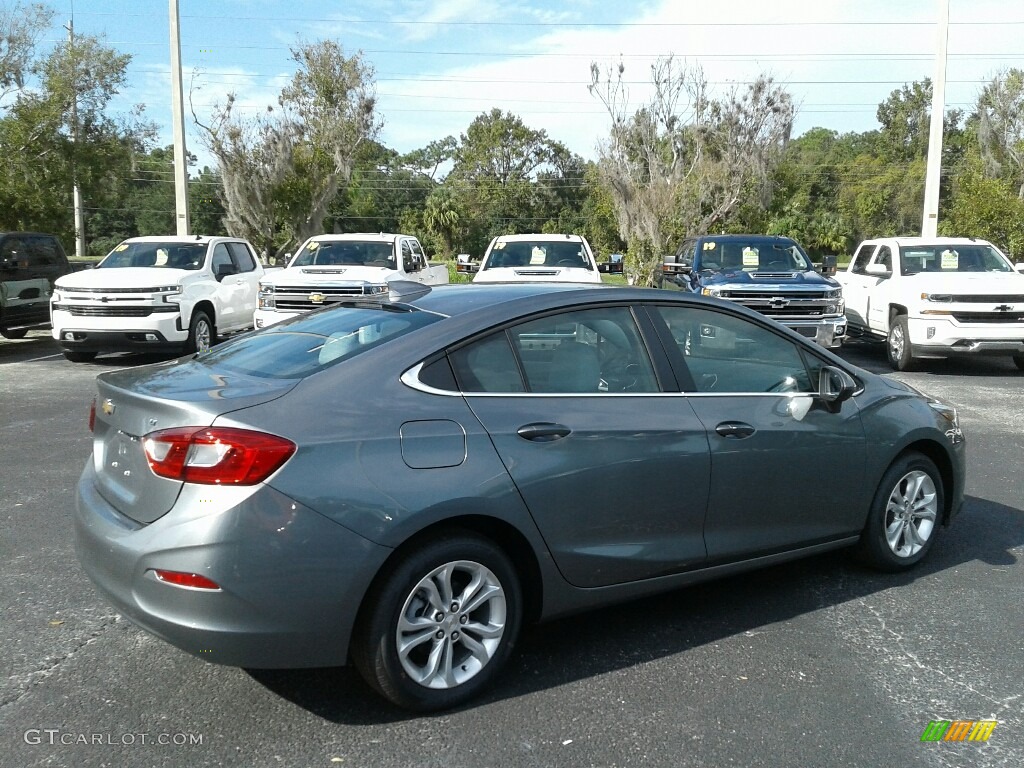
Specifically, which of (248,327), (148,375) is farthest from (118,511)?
(248,327)

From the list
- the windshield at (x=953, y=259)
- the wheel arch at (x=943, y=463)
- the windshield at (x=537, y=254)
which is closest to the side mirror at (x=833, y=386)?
the wheel arch at (x=943, y=463)

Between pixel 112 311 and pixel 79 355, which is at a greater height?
pixel 112 311

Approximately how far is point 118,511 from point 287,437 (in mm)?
804

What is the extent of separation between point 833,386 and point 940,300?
963cm

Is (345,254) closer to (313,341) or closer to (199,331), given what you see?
(199,331)

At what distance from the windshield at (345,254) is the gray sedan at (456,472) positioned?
10.2m

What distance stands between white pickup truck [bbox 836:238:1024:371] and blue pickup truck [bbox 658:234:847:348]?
1.01 meters

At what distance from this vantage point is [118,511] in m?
3.66

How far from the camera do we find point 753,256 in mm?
14680

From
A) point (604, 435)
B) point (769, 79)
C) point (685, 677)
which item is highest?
point (769, 79)

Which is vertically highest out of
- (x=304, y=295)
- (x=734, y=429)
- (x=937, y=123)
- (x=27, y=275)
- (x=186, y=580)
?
(x=937, y=123)

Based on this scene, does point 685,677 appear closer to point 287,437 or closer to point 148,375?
point 287,437

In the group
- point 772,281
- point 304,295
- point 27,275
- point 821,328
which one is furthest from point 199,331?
point 821,328

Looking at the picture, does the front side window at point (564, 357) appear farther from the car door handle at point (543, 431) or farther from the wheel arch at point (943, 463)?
the wheel arch at point (943, 463)
